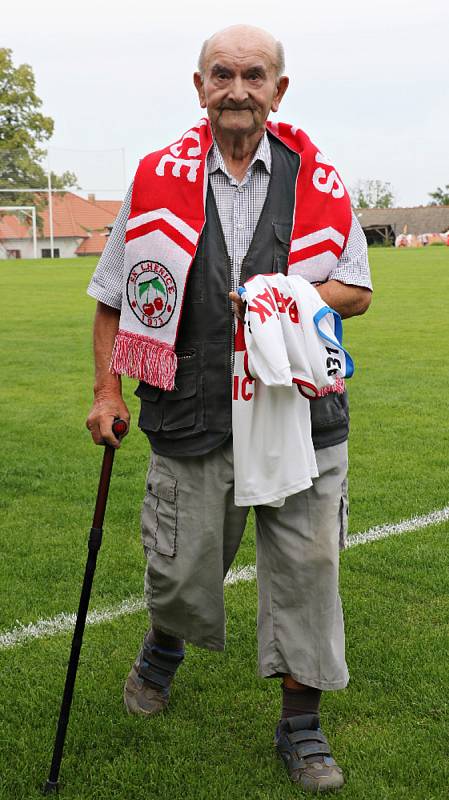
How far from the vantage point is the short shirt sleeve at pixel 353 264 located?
3.53m

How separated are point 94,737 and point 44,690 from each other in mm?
429

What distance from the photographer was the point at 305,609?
3.64 metres

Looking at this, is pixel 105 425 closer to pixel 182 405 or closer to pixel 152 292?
pixel 182 405

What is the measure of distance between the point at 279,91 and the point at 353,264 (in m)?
0.60

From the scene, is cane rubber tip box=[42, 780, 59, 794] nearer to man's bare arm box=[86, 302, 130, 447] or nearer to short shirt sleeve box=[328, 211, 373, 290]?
man's bare arm box=[86, 302, 130, 447]

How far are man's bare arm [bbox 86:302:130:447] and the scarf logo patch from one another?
8.4 inches

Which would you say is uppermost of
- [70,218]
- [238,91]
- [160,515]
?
[238,91]

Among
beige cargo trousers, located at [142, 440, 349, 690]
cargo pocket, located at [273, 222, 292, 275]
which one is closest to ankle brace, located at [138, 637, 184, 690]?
beige cargo trousers, located at [142, 440, 349, 690]

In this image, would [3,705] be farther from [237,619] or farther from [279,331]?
[279,331]

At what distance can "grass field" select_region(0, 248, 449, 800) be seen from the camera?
361 centimetres

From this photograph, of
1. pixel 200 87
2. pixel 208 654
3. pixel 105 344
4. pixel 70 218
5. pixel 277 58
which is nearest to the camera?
pixel 277 58

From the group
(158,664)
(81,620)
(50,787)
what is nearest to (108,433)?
(81,620)

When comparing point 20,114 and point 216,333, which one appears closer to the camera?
point 216,333

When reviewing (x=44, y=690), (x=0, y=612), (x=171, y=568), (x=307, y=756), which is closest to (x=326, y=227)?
(x=171, y=568)
